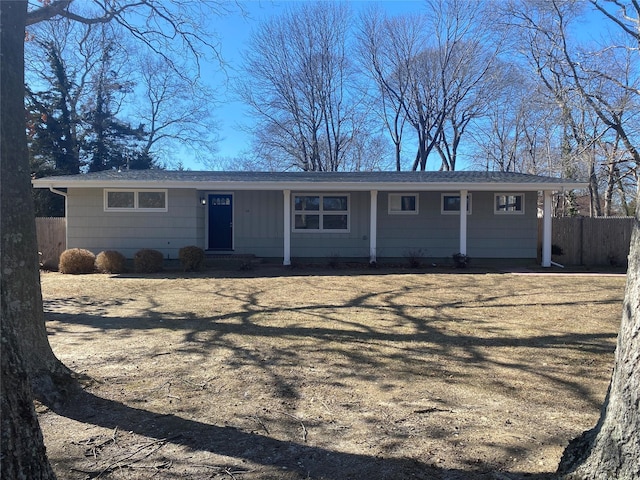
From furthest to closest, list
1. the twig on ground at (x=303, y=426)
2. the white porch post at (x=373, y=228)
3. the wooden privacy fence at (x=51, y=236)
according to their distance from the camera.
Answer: the wooden privacy fence at (x=51, y=236), the white porch post at (x=373, y=228), the twig on ground at (x=303, y=426)

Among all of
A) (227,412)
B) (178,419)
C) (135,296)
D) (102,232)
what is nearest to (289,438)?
(227,412)

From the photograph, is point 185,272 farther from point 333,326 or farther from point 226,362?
point 226,362

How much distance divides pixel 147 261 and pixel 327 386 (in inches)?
398

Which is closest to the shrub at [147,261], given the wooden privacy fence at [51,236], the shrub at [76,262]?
the shrub at [76,262]

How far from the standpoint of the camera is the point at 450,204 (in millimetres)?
Result: 14531

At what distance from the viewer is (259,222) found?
14789 mm

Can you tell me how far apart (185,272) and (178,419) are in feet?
31.8

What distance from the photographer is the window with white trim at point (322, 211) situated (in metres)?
14.7

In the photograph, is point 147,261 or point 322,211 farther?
point 322,211

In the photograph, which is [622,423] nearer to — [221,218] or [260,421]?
[260,421]

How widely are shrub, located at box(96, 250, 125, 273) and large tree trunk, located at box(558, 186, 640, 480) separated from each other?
12705mm

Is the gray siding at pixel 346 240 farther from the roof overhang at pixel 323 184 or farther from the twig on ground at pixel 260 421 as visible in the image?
the twig on ground at pixel 260 421

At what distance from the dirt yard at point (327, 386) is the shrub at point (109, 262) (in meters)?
4.58

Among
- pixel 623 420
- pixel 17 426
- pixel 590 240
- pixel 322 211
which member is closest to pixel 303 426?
pixel 17 426
